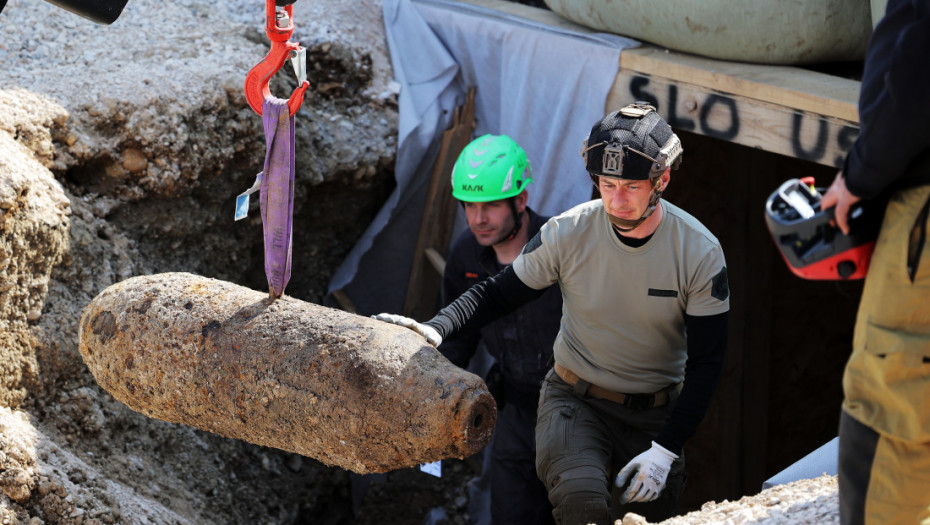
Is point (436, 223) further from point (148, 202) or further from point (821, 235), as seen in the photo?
point (821, 235)

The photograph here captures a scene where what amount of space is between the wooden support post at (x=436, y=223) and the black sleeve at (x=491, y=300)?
2.14 metres

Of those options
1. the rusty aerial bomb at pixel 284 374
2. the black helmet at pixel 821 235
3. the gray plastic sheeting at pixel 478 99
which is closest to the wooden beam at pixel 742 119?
the gray plastic sheeting at pixel 478 99

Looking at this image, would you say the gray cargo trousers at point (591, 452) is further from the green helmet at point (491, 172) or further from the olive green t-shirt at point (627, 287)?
the green helmet at point (491, 172)

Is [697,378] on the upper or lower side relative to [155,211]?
upper

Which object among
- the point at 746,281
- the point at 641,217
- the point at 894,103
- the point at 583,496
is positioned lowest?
the point at 746,281

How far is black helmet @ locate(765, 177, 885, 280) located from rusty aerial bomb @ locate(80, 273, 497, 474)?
3.41 feet

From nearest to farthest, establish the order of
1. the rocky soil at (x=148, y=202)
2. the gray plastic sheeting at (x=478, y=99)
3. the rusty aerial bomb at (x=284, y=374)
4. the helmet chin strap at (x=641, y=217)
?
the rusty aerial bomb at (x=284, y=374) < the helmet chin strap at (x=641, y=217) < the rocky soil at (x=148, y=202) < the gray plastic sheeting at (x=478, y=99)

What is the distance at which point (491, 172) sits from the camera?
4.43 m

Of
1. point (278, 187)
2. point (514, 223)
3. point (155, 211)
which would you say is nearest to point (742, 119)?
point (514, 223)

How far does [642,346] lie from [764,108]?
1.41 metres

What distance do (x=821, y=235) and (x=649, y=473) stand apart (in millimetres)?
1255

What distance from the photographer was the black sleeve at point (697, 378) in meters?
3.20

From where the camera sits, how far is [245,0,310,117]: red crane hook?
2.94 m

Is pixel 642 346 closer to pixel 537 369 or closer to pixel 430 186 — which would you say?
pixel 537 369
